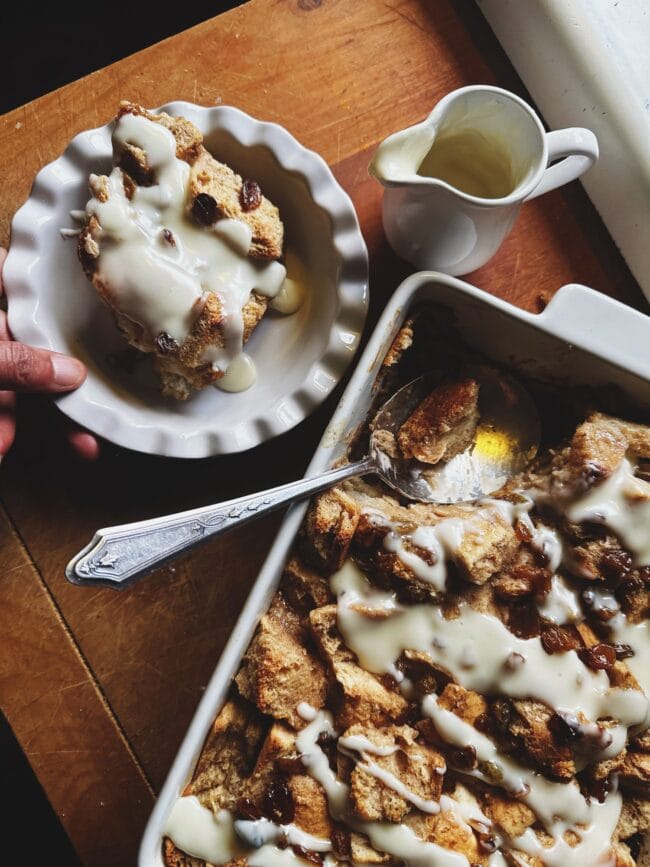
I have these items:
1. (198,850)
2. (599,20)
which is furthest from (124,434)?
(599,20)

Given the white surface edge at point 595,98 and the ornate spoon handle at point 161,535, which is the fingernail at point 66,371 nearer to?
the ornate spoon handle at point 161,535

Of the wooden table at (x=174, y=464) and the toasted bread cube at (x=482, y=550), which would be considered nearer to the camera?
the toasted bread cube at (x=482, y=550)

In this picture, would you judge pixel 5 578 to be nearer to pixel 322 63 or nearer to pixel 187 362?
pixel 187 362

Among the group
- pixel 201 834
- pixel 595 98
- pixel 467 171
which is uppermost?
pixel 595 98

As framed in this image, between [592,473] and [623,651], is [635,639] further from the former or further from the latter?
[592,473]

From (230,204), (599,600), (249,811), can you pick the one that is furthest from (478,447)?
(249,811)

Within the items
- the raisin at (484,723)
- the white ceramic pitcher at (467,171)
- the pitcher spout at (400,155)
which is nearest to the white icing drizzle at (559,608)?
the raisin at (484,723)
